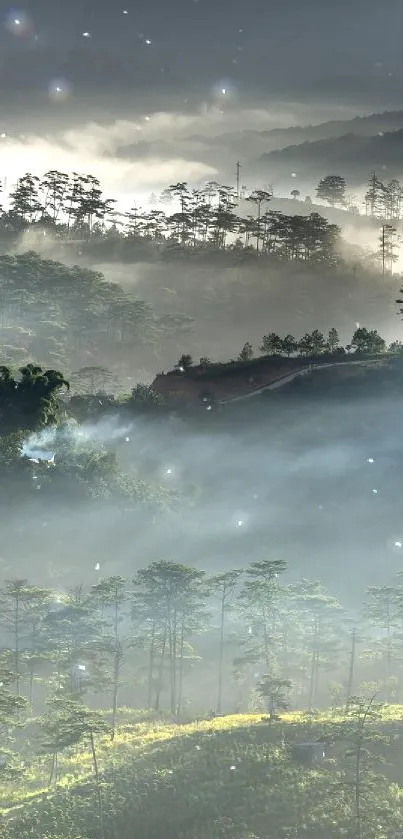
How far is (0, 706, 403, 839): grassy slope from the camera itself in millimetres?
39750

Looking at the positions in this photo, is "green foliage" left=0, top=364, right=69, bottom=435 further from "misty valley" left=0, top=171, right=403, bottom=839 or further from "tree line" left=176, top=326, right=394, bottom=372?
"tree line" left=176, top=326, right=394, bottom=372

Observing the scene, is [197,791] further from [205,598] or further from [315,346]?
[315,346]

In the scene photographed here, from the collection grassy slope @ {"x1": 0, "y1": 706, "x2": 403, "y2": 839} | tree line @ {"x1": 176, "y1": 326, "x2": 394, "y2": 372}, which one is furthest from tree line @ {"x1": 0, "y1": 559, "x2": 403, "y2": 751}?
tree line @ {"x1": 176, "y1": 326, "x2": 394, "y2": 372}

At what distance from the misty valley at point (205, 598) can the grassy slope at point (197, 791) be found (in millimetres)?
144

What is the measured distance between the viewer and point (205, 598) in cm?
7788

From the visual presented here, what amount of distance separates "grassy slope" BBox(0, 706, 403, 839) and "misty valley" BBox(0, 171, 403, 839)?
0.47ft

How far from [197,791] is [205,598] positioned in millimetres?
35181

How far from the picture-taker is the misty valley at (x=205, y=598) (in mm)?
42500

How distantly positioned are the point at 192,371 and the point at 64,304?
70.3 meters

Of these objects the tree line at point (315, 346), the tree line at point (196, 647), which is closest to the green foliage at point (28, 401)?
the tree line at point (196, 647)

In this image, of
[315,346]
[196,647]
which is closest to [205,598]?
[196,647]

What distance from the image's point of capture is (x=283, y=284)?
19988 cm

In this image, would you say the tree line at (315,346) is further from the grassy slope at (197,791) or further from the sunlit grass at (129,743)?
the grassy slope at (197,791)

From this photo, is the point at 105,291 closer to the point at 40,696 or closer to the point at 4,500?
the point at 4,500
